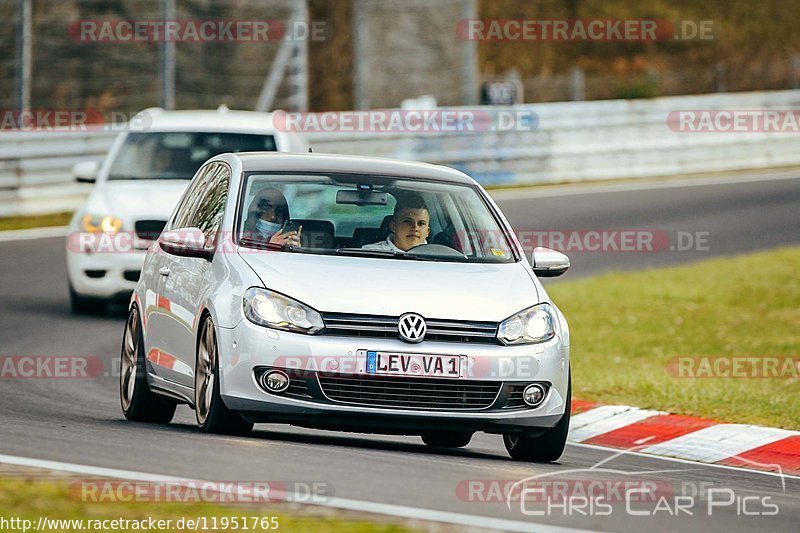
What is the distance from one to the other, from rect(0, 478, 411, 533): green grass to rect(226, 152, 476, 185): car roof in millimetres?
→ 3416

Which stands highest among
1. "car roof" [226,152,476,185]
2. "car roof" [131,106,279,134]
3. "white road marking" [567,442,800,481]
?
"car roof" [131,106,279,134]

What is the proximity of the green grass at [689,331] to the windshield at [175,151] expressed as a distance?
3.51m

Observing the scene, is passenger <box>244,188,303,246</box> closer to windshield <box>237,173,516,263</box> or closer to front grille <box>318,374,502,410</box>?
windshield <box>237,173,516,263</box>

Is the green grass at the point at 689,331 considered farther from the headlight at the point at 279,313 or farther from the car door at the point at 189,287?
the headlight at the point at 279,313

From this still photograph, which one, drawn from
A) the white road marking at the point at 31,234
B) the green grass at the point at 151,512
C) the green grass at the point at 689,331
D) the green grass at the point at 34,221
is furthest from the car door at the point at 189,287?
the green grass at the point at 34,221

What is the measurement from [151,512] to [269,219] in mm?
3238

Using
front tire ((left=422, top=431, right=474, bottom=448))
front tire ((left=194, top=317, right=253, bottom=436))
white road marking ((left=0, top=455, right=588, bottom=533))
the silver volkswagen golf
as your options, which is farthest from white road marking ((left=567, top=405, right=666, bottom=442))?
white road marking ((left=0, top=455, right=588, bottom=533))

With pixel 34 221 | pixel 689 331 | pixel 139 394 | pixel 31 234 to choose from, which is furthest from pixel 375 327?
pixel 34 221

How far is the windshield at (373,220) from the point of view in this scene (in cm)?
927

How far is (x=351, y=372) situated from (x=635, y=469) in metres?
1.90

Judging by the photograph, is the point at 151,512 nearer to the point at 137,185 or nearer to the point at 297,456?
the point at 297,456

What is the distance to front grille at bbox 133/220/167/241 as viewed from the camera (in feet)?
49.0

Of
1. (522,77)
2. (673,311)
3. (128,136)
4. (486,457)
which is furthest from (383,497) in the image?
(522,77)

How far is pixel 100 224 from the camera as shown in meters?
15.1
